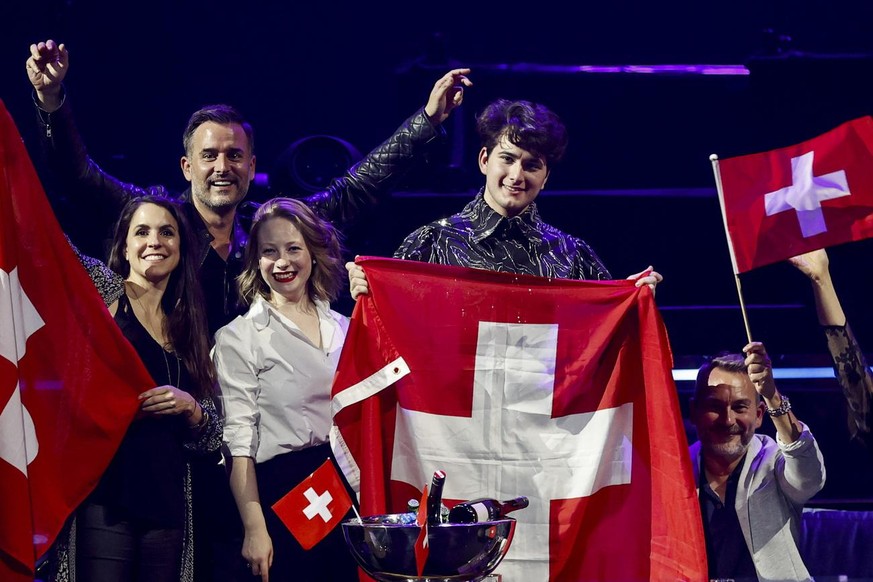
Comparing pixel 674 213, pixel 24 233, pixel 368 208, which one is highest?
pixel 674 213

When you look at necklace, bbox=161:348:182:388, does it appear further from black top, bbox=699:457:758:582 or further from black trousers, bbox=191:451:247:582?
black top, bbox=699:457:758:582

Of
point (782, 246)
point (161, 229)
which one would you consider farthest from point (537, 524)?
point (161, 229)

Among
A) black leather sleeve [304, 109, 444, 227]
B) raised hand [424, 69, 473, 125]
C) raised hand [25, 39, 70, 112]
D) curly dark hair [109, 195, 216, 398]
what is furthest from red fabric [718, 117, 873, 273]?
raised hand [25, 39, 70, 112]

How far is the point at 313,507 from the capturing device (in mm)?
3502

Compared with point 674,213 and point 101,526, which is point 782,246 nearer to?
point 674,213

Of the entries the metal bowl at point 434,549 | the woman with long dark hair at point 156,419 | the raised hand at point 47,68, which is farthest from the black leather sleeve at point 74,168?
the metal bowl at point 434,549

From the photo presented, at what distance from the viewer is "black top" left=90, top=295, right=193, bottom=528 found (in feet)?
11.0

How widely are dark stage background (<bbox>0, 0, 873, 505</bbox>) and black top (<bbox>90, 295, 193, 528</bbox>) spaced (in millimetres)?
1340

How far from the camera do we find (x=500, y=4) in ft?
18.3

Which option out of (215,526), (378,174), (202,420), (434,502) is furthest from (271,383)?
(434,502)

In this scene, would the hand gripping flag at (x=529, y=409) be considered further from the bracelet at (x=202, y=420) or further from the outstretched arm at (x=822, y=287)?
the outstretched arm at (x=822, y=287)

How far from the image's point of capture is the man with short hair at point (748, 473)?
3.66 meters

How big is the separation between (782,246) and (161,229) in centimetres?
194

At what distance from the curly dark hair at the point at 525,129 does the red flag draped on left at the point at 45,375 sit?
137 cm
